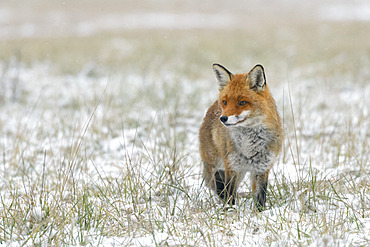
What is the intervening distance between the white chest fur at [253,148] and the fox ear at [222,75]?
47 centimetres

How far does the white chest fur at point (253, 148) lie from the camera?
156 inches

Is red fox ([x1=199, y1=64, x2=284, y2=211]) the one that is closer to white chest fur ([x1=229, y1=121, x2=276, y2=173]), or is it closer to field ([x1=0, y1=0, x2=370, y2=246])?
white chest fur ([x1=229, y1=121, x2=276, y2=173])

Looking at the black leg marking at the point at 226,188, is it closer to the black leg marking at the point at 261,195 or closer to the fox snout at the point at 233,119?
the black leg marking at the point at 261,195

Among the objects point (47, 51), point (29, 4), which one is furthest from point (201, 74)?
point (29, 4)

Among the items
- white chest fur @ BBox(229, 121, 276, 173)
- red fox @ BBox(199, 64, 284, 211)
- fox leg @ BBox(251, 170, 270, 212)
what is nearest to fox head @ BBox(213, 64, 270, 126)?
red fox @ BBox(199, 64, 284, 211)

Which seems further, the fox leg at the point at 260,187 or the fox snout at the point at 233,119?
the fox leg at the point at 260,187

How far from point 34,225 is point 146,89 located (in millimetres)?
7558

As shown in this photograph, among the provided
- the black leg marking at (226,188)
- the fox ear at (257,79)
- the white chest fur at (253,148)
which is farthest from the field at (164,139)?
the fox ear at (257,79)

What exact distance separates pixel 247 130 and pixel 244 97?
37 centimetres

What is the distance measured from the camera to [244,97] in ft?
12.4

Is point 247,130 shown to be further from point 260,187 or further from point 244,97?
point 260,187

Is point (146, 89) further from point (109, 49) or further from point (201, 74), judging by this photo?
point (109, 49)

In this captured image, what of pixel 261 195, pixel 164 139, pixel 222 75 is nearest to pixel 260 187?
pixel 261 195

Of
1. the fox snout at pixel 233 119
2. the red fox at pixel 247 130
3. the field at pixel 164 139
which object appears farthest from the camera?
the red fox at pixel 247 130
